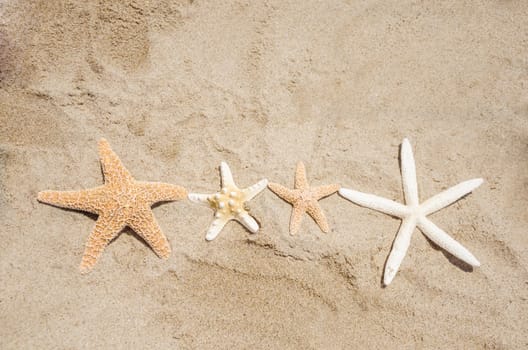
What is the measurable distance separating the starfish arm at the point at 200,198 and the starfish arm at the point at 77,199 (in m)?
0.63

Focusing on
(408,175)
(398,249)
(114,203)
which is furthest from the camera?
(408,175)

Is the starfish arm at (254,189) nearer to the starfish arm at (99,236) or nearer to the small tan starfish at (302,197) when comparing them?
the small tan starfish at (302,197)

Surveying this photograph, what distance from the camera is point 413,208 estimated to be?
271 centimetres

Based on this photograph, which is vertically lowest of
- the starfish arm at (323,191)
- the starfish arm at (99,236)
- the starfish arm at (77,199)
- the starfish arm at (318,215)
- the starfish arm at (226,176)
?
the starfish arm at (99,236)

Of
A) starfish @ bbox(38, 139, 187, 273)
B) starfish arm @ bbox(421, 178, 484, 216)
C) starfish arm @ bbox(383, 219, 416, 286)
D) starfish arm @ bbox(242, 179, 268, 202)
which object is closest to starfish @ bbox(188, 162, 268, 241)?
starfish arm @ bbox(242, 179, 268, 202)

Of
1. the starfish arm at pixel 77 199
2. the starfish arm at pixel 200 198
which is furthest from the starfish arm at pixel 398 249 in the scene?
the starfish arm at pixel 77 199

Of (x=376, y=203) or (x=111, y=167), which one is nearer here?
(x=111, y=167)

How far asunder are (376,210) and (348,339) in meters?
0.99

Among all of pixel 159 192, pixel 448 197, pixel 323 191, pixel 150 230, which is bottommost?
pixel 150 230

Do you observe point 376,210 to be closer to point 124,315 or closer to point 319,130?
point 319,130

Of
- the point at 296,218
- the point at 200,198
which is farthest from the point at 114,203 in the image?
the point at 296,218

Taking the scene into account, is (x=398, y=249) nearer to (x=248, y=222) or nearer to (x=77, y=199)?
(x=248, y=222)

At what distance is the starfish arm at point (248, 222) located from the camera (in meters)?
2.62

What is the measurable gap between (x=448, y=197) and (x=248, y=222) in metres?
1.54
